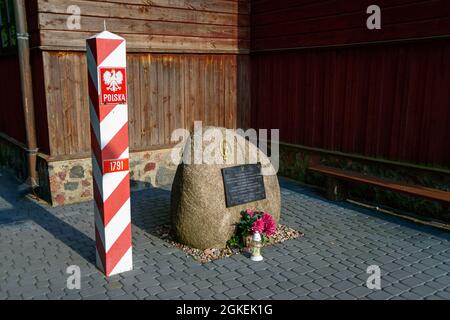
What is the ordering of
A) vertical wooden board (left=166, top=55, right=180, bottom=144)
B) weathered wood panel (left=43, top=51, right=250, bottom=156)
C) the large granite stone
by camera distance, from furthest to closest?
vertical wooden board (left=166, top=55, right=180, bottom=144), weathered wood panel (left=43, top=51, right=250, bottom=156), the large granite stone

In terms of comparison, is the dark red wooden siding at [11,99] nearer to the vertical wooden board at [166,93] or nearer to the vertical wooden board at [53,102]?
the vertical wooden board at [53,102]

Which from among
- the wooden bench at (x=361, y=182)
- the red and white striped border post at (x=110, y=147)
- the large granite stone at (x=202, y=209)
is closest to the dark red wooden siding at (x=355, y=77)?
the wooden bench at (x=361, y=182)

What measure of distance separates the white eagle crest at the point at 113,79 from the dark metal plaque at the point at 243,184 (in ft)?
6.12

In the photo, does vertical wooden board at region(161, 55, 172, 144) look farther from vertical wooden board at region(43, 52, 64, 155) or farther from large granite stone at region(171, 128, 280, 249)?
large granite stone at region(171, 128, 280, 249)

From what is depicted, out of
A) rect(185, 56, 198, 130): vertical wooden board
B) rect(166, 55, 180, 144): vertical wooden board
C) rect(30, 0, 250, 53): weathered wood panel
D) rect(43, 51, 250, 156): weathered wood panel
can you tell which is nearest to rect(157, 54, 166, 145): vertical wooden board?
rect(43, 51, 250, 156): weathered wood panel

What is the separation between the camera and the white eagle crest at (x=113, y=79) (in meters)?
4.80

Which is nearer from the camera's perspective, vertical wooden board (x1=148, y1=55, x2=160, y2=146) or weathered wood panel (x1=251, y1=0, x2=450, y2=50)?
weathered wood panel (x1=251, y1=0, x2=450, y2=50)

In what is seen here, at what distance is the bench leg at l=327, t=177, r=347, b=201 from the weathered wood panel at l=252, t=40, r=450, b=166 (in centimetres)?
81

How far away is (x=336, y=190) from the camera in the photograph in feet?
26.5

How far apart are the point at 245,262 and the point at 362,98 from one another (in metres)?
4.27

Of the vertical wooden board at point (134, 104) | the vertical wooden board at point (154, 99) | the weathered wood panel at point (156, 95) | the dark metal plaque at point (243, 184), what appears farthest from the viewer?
the vertical wooden board at point (154, 99)

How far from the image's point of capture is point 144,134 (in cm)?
887

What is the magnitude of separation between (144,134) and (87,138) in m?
1.21

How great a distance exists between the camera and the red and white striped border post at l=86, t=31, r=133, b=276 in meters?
4.78
